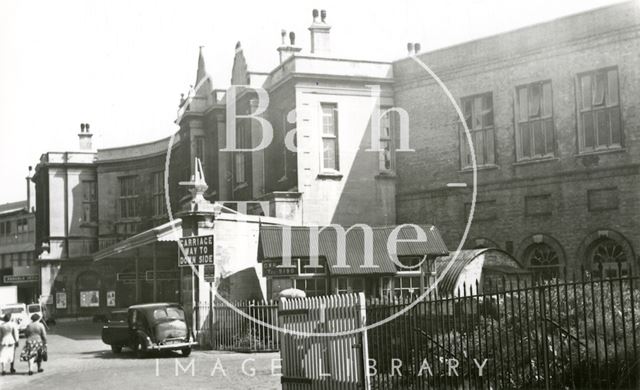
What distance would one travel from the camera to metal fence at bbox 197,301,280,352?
70.7 ft

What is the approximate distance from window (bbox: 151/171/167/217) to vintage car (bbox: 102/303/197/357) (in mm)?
25152

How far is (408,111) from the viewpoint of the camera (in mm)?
31219

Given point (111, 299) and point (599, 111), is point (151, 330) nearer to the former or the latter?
point (599, 111)

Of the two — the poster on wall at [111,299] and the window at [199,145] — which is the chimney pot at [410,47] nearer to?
the window at [199,145]

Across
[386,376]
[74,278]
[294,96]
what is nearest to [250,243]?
[294,96]

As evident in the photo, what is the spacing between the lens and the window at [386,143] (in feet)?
103

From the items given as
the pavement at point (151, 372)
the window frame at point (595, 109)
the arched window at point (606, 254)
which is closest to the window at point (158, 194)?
the pavement at point (151, 372)

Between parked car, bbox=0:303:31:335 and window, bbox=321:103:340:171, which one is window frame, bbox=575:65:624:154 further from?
parked car, bbox=0:303:31:335

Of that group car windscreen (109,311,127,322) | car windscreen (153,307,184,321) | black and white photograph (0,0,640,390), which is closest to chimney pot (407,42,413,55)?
black and white photograph (0,0,640,390)

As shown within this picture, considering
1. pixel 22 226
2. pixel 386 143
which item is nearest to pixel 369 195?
pixel 386 143

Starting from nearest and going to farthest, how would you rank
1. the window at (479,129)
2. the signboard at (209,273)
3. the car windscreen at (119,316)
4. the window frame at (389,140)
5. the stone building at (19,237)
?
the signboard at (209,273) < the car windscreen at (119,316) < the window at (479,129) < the window frame at (389,140) < the stone building at (19,237)

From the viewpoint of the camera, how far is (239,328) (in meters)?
22.0

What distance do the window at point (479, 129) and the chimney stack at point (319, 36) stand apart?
234 inches

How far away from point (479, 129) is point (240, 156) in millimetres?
11395
